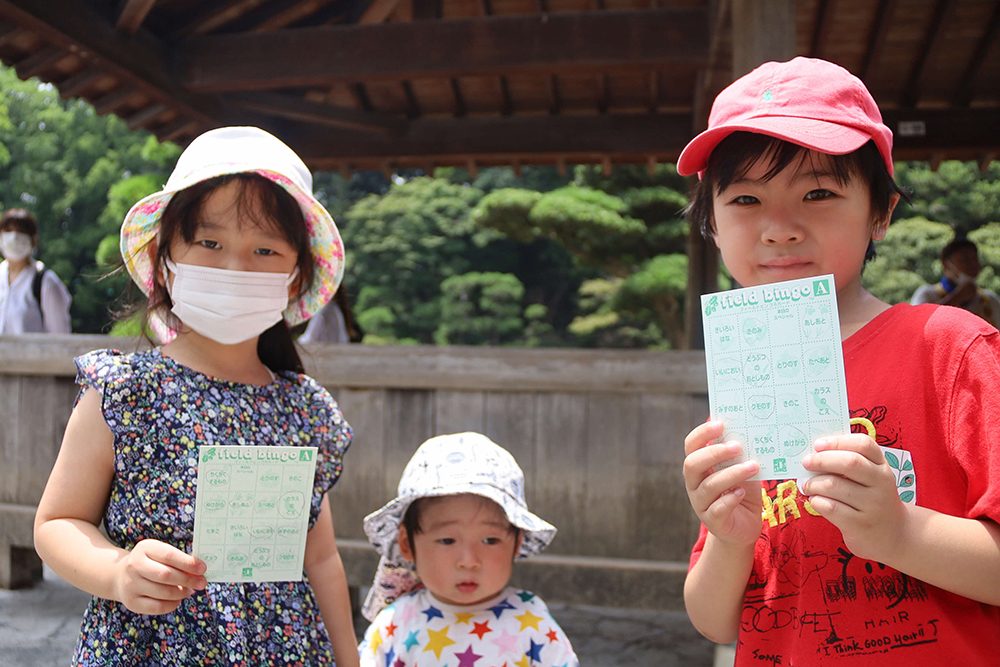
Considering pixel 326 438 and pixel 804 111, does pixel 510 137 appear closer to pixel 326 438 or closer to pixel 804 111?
pixel 326 438

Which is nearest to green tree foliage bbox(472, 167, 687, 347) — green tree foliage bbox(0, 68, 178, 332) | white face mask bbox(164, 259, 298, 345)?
green tree foliage bbox(0, 68, 178, 332)

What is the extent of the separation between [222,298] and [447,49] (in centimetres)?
343

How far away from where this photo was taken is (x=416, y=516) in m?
2.01

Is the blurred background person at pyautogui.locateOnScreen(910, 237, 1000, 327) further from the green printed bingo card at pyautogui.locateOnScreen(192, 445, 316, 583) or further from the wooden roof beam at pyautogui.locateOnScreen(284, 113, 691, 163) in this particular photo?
the green printed bingo card at pyautogui.locateOnScreen(192, 445, 316, 583)

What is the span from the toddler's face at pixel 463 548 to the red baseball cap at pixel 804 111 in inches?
44.7

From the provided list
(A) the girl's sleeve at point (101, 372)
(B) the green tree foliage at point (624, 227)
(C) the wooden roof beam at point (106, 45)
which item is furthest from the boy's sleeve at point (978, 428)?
(B) the green tree foliage at point (624, 227)

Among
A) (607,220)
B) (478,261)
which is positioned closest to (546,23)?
(607,220)

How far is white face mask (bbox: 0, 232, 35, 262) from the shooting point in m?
5.03

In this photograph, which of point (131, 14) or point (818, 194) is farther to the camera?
point (131, 14)

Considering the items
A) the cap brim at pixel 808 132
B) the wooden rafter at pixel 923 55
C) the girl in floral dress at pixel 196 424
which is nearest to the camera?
the cap brim at pixel 808 132

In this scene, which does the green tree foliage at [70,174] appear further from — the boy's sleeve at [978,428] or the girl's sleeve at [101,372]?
the boy's sleeve at [978,428]

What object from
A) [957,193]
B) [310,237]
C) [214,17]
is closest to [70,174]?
[214,17]

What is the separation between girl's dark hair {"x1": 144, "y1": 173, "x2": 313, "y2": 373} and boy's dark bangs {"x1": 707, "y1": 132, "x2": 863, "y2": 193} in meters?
0.92

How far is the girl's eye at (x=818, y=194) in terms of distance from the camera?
1089mm
